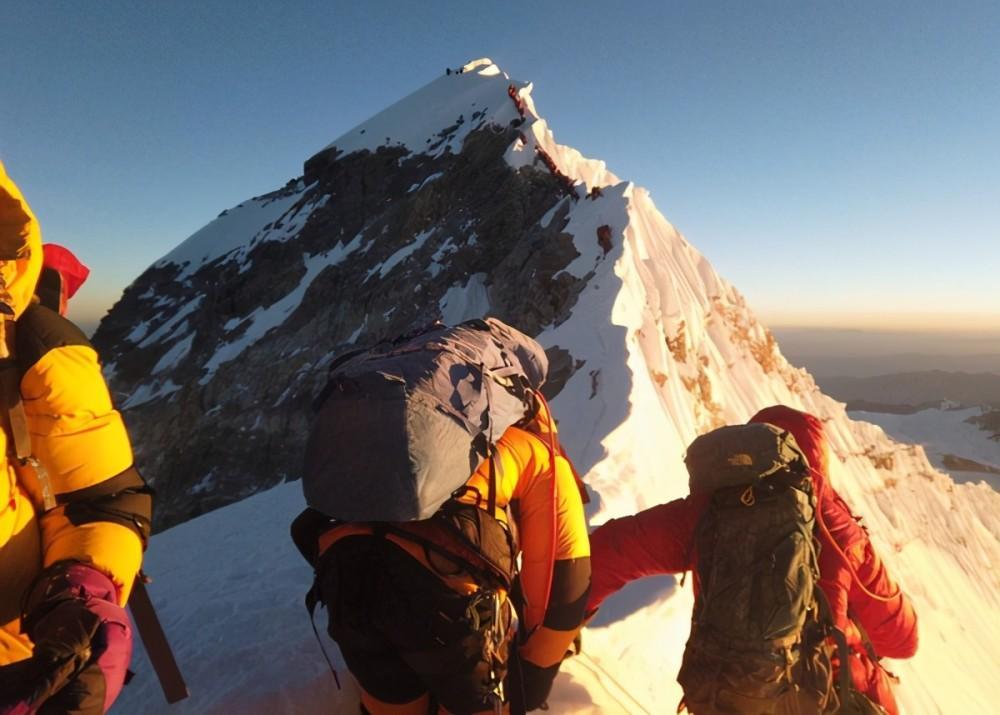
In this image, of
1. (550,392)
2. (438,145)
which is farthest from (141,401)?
(550,392)

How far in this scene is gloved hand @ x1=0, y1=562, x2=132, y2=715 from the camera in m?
1.49

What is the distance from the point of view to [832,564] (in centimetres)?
242

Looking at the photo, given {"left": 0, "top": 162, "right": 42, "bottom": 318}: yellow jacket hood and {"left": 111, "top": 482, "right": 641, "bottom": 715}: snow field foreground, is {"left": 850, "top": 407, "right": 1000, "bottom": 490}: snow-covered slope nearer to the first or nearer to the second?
{"left": 111, "top": 482, "right": 641, "bottom": 715}: snow field foreground

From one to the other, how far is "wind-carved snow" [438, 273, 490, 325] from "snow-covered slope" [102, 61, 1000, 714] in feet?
0.39

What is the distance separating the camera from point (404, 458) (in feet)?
5.65

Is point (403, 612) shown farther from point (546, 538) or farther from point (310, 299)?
point (310, 299)

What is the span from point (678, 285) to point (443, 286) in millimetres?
12257

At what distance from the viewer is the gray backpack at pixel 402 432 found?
1728 millimetres

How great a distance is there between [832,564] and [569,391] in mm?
7686

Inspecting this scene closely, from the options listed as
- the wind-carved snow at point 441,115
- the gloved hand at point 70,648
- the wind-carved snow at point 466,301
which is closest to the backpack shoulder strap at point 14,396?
the gloved hand at point 70,648

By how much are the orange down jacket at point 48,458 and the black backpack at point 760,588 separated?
233cm

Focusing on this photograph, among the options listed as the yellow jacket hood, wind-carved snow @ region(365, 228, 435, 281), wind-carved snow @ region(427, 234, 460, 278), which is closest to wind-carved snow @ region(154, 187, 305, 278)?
wind-carved snow @ region(365, 228, 435, 281)

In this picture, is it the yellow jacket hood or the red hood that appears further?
the red hood

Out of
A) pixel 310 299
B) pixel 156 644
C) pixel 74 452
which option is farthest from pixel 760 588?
pixel 310 299
